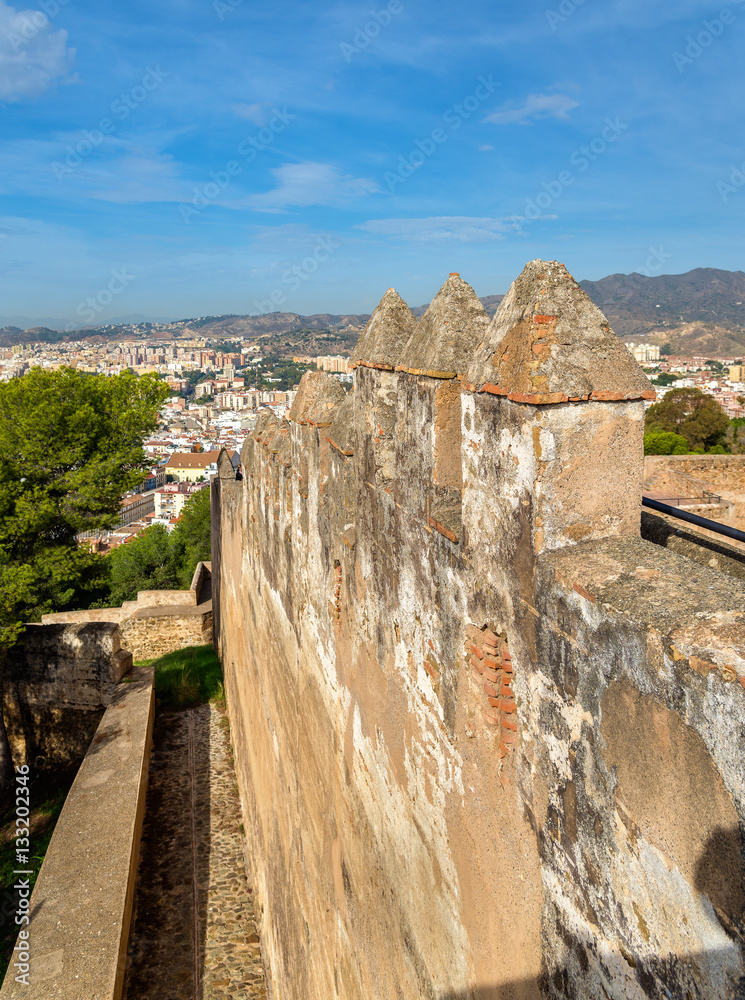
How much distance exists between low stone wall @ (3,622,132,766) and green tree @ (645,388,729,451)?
22399mm

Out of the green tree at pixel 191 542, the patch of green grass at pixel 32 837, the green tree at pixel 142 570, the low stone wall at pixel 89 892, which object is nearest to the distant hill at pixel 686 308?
the green tree at pixel 191 542

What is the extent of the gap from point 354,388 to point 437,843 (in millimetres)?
1905

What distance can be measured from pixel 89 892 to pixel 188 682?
7085 millimetres

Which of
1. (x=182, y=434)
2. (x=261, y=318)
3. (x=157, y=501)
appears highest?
(x=261, y=318)

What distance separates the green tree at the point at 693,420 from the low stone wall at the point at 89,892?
79.8 ft

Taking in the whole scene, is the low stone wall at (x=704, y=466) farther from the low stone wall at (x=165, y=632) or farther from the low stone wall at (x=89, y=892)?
the low stone wall at (x=165, y=632)

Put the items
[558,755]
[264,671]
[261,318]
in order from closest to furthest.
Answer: [558,755] < [264,671] < [261,318]

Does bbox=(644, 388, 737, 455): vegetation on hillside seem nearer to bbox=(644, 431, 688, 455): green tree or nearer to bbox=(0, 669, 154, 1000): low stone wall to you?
bbox=(644, 431, 688, 455): green tree

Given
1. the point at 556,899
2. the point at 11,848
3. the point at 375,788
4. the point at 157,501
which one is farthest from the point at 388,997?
the point at 157,501

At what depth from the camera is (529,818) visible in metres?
1.81

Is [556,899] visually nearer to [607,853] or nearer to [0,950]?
[607,853]

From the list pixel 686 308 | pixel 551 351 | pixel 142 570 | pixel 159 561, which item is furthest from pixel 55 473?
pixel 686 308

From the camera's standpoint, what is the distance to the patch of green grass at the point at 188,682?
12.7 m

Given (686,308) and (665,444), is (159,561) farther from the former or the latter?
(686,308)
